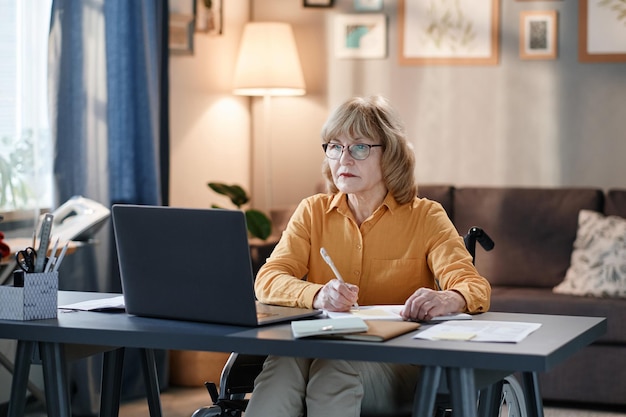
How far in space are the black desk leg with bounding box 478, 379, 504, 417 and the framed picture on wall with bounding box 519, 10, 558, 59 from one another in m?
3.13

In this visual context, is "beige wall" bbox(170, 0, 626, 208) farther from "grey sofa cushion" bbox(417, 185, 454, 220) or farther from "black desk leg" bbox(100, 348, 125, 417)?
"black desk leg" bbox(100, 348, 125, 417)

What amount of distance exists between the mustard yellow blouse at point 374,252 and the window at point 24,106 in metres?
1.36

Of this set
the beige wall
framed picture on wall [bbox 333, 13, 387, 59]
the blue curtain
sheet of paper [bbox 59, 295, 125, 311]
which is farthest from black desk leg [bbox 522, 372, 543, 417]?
framed picture on wall [bbox 333, 13, 387, 59]

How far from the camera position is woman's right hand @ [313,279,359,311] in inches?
88.5

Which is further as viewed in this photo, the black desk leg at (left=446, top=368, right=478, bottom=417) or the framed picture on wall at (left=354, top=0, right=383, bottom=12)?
the framed picture on wall at (left=354, top=0, right=383, bottom=12)

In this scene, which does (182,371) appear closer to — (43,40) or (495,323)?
(43,40)

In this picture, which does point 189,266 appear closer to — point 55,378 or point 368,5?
point 55,378

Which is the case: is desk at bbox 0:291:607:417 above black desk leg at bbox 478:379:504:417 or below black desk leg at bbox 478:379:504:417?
above

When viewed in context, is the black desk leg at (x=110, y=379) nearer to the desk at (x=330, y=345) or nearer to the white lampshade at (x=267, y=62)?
the desk at (x=330, y=345)

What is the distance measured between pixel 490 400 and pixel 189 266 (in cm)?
75

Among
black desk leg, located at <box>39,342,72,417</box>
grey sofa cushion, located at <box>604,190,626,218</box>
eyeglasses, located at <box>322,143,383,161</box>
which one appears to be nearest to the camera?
black desk leg, located at <box>39,342,72,417</box>

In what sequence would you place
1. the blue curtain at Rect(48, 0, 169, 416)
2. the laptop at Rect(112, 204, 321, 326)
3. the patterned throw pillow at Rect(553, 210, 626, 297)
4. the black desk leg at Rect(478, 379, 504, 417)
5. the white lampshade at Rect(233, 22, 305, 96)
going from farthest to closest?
the white lampshade at Rect(233, 22, 305, 96), the patterned throw pillow at Rect(553, 210, 626, 297), the blue curtain at Rect(48, 0, 169, 416), the black desk leg at Rect(478, 379, 504, 417), the laptop at Rect(112, 204, 321, 326)

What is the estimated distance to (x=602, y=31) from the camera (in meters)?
5.13

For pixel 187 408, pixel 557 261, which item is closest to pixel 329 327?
pixel 187 408
